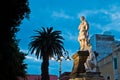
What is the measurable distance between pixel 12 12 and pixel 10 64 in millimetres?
1772

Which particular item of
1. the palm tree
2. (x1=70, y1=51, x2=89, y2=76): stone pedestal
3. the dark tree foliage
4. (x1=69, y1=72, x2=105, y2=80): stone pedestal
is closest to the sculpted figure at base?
(x1=70, y1=51, x2=89, y2=76): stone pedestal

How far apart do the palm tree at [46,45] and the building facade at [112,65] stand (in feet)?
30.7

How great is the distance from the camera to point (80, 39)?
82.3ft

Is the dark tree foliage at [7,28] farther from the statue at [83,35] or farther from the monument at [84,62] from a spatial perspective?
the statue at [83,35]

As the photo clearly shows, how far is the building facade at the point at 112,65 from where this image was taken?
5667 cm

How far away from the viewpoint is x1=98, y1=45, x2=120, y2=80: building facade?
56.7 m

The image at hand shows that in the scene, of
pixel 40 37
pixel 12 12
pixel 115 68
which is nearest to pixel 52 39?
pixel 40 37

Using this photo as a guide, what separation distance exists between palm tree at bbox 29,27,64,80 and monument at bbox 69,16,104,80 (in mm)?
24438

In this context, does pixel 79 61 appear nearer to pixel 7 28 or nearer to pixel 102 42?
pixel 7 28

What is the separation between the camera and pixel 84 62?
23328 mm

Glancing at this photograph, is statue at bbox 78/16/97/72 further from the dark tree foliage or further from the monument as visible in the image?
the dark tree foliage

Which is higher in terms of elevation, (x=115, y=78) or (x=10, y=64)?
(x=115, y=78)

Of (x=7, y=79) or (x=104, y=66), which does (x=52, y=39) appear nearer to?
(x=104, y=66)

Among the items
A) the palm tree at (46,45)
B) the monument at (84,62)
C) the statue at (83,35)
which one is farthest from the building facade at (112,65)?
the monument at (84,62)
